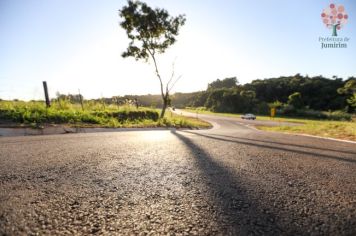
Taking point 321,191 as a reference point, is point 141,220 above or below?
above

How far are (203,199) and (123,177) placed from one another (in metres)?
1.32

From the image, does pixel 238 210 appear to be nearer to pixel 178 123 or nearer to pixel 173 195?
pixel 173 195

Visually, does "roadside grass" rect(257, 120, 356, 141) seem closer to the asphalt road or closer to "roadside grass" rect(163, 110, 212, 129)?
the asphalt road

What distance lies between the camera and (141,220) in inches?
74.3

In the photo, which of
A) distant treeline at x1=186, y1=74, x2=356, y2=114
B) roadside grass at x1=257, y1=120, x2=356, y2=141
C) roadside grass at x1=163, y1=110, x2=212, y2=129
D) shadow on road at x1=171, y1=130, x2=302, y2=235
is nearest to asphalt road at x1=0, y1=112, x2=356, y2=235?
shadow on road at x1=171, y1=130, x2=302, y2=235

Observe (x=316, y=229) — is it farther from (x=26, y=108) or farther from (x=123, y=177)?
(x=26, y=108)

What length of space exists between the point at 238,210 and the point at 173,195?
755 millimetres

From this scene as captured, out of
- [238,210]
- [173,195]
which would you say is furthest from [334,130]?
[173,195]

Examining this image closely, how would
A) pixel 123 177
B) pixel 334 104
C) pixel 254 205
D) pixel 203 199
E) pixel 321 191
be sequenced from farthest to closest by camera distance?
pixel 334 104 < pixel 123 177 < pixel 321 191 < pixel 203 199 < pixel 254 205

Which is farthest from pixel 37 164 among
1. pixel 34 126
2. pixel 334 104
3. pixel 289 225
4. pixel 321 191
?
pixel 334 104

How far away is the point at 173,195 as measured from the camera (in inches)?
97.3

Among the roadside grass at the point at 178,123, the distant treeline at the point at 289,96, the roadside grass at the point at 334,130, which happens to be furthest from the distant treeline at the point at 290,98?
the roadside grass at the point at 334,130


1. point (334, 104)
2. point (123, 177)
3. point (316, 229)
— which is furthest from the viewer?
point (334, 104)

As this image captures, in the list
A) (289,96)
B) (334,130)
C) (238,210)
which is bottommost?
(334,130)
